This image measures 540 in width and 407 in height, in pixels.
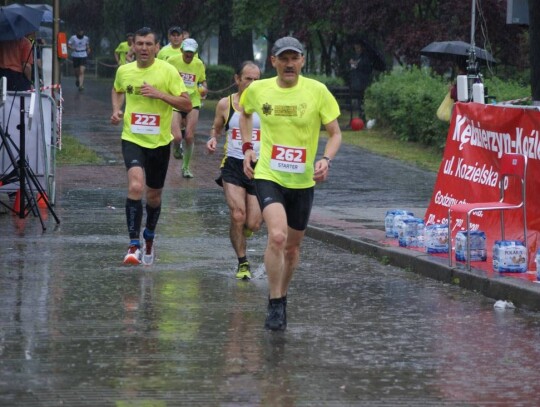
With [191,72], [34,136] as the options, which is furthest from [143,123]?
[191,72]

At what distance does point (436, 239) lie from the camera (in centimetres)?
1253

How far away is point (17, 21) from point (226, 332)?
10358mm

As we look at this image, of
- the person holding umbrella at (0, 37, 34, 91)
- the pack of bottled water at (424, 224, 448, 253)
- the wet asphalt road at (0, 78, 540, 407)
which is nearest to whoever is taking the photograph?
the wet asphalt road at (0, 78, 540, 407)

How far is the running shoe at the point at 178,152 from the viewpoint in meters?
21.9

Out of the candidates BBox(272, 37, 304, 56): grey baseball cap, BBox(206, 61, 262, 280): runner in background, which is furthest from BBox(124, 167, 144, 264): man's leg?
BBox(272, 37, 304, 56): grey baseball cap

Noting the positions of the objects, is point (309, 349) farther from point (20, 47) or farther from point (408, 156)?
point (408, 156)

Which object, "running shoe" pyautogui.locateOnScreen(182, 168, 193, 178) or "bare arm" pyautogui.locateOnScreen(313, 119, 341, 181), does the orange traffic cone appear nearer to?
"running shoe" pyautogui.locateOnScreen(182, 168, 193, 178)

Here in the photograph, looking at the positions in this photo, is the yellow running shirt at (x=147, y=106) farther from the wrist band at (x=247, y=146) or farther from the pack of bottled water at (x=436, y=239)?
the wrist band at (x=247, y=146)

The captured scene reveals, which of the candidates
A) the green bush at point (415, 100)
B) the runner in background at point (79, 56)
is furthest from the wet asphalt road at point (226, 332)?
the runner in background at point (79, 56)

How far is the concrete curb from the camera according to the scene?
34.4ft

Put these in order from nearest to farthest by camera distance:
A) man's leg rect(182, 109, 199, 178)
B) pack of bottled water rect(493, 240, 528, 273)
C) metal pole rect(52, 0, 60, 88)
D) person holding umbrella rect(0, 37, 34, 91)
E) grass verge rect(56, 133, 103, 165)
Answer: pack of bottled water rect(493, 240, 528, 273), person holding umbrella rect(0, 37, 34, 91), man's leg rect(182, 109, 199, 178), grass verge rect(56, 133, 103, 165), metal pole rect(52, 0, 60, 88)

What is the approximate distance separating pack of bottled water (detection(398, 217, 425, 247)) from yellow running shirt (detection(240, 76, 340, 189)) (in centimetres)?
374

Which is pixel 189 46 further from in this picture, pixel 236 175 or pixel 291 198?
pixel 291 198

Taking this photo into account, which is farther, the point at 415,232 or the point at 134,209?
the point at 415,232
